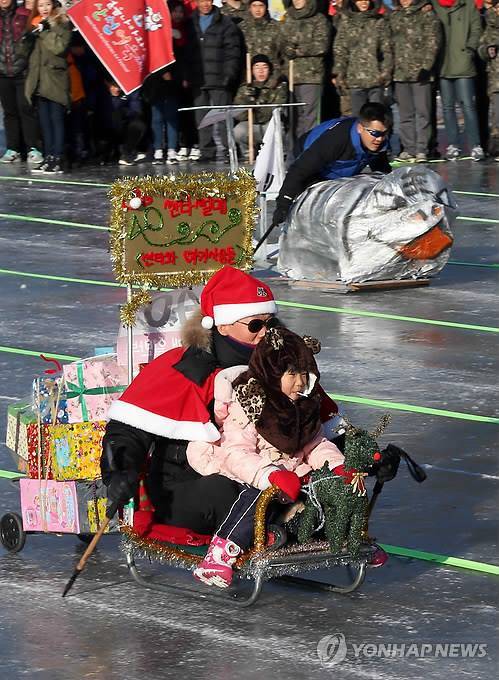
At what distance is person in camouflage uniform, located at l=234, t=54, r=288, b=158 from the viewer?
60.6 feet

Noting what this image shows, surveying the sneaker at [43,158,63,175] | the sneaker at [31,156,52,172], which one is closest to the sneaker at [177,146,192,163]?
the sneaker at [43,158,63,175]

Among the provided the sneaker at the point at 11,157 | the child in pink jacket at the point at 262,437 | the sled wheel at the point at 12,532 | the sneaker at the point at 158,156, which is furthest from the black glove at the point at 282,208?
the sneaker at the point at 11,157

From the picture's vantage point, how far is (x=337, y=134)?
13.0 m

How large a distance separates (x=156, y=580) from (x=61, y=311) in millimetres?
5893

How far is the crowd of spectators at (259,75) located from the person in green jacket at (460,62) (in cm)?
1

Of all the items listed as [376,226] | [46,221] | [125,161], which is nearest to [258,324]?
[376,226]

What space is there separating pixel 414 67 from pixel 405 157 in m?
1.21

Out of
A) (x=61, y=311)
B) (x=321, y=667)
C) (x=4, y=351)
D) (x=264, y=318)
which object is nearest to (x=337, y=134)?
(x=61, y=311)

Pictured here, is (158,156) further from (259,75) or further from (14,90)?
(259,75)

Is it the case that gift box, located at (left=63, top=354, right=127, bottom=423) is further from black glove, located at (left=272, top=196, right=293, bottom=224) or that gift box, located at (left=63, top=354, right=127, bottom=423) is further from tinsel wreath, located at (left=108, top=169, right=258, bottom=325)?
black glove, located at (left=272, top=196, right=293, bottom=224)

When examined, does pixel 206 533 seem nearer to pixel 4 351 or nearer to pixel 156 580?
pixel 156 580

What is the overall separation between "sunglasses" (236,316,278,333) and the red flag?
13.2 metres

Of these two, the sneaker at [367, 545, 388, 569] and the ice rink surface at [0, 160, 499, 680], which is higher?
the sneaker at [367, 545, 388, 569]

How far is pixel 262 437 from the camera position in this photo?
247 inches
